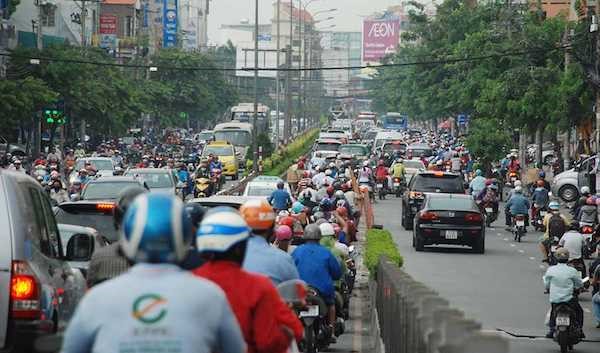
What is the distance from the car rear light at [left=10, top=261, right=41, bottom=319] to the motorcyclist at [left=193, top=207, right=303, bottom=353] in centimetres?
372

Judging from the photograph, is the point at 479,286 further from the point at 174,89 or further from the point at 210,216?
the point at 174,89

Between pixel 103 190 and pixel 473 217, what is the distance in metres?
8.67

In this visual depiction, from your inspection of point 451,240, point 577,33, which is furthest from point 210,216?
point 577,33

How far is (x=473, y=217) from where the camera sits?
37.3m

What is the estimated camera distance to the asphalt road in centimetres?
2344

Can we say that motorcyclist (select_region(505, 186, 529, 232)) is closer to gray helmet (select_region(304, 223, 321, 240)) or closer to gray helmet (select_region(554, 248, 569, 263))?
gray helmet (select_region(554, 248, 569, 263))

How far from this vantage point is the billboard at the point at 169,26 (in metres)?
155

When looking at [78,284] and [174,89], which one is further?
[174,89]

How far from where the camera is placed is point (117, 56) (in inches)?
4493

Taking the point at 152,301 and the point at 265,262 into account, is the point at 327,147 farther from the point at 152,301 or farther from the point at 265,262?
the point at 152,301

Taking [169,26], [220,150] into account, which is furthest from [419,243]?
[169,26]

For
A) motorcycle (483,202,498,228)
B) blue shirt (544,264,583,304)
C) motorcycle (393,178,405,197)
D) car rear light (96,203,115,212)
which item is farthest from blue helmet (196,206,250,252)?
motorcycle (393,178,405,197)

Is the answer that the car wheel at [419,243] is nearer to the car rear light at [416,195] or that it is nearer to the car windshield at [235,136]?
the car rear light at [416,195]

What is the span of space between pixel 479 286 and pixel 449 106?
64005 mm
